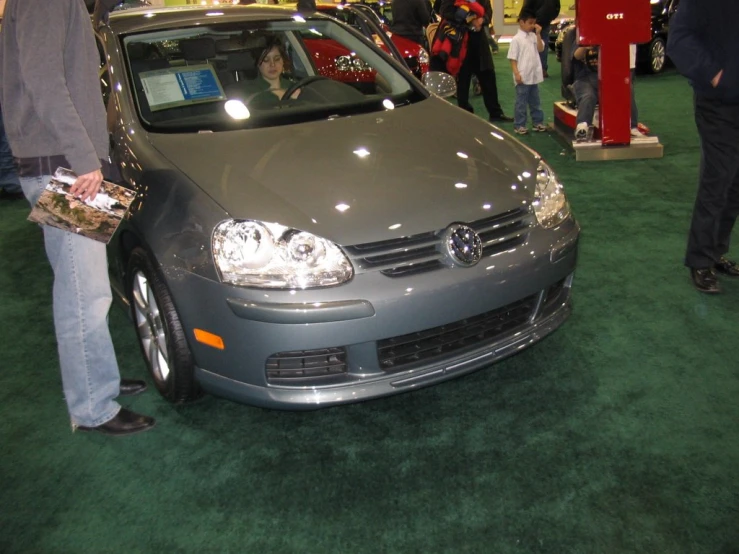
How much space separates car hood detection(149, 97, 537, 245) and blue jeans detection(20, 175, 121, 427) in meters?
0.45

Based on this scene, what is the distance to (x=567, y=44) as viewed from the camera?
6.66 metres

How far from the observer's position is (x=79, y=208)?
231 cm

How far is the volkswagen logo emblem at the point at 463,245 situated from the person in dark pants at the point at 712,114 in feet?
5.01

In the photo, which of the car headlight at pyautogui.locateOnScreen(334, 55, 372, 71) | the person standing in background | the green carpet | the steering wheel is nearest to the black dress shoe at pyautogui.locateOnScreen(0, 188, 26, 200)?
the person standing in background

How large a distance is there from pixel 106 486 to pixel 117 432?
28 centimetres

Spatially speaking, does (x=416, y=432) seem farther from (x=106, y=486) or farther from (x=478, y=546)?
(x=106, y=486)

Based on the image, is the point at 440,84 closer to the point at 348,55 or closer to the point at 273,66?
the point at 273,66

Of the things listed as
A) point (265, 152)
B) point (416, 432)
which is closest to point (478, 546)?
point (416, 432)

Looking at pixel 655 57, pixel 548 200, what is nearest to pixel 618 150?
pixel 548 200

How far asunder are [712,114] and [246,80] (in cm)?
207

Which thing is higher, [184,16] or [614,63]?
[184,16]

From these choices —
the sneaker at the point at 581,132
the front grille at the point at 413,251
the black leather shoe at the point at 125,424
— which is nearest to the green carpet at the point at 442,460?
the black leather shoe at the point at 125,424

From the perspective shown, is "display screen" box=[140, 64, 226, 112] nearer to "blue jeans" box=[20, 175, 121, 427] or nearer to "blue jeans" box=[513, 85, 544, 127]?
"blue jeans" box=[20, 175, 121, 427]

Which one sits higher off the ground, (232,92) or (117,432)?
(232,92)
